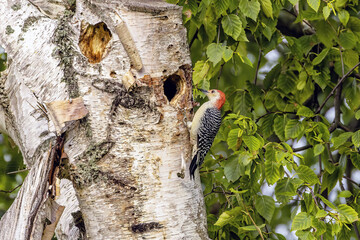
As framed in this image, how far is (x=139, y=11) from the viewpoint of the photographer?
2.54 m

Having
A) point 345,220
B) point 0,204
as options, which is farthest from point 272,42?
point 0,204

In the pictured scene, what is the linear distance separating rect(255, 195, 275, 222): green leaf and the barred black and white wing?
495 millimetres

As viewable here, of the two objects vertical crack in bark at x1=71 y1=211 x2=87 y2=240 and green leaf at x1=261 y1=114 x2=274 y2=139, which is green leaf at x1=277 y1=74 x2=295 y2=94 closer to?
green leaf at x1=261 y1=114 x2=274 y2=139

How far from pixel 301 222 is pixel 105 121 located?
51.4 inches

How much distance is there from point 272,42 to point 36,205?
2.18 metres

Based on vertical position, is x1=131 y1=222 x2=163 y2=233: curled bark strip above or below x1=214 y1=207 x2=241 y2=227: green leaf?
above

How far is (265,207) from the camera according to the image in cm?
348

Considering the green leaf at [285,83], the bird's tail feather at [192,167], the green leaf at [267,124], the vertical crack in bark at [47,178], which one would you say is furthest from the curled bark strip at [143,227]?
the green leaf at [285,83]

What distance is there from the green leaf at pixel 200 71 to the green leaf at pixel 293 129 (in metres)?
0.71

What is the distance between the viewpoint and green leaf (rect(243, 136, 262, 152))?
3.24 meters

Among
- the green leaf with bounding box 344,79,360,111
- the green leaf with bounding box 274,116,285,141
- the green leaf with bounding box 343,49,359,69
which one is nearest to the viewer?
the green leaf with bounding box 274,116,285,141

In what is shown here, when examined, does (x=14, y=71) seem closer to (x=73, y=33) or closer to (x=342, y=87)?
(x=73, y=33)

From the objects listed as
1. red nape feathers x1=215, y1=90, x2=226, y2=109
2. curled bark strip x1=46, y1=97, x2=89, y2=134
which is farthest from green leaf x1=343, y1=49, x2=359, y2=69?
curled bark strip x1=46, y1=97, x2=89, y2=134

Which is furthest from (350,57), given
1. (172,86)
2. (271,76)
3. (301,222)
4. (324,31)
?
(172,86)
